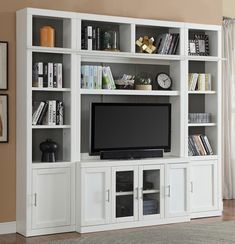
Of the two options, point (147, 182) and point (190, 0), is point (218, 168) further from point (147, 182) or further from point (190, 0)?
point (190, 0)

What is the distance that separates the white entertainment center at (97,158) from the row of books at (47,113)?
7 cm

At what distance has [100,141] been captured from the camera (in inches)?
253

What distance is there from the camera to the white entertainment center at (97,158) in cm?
605

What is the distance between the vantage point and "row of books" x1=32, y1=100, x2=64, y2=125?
6121 millimetres

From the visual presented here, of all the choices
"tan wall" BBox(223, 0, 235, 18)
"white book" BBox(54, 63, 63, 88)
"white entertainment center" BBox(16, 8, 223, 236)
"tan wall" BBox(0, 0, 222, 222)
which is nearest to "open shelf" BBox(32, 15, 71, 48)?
"white entertainment center" BBox(16, 8, 223, 236)

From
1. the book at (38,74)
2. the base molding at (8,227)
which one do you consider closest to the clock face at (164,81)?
the book at (38,74)

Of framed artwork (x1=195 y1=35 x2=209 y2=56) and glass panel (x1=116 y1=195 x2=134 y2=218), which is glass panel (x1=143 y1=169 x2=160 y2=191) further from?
framed artwork (x1=195 y1=35 x2=209 y2=56)

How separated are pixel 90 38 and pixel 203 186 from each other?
2.16 m

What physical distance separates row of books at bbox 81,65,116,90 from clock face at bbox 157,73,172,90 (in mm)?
603

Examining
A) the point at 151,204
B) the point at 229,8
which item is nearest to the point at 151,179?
the point at 151,204

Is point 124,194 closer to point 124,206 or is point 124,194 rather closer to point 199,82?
point 124,206

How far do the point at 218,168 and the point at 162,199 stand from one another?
0.93 m

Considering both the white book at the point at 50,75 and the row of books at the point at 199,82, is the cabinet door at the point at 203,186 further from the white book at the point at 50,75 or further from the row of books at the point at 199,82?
the white book at the point at 50,75

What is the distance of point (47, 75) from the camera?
6.13m
